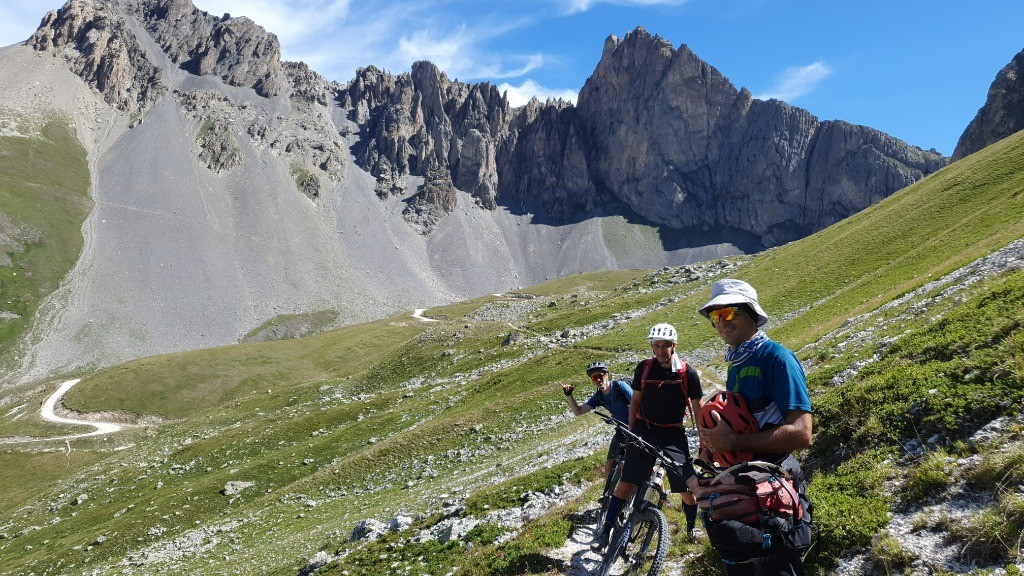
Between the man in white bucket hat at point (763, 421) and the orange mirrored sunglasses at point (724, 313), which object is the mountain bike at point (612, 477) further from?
the orange mirrored sunglasses at point (724, 313)

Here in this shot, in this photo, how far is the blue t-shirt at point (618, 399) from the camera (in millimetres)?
13062

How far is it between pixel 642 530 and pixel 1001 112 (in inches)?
9695

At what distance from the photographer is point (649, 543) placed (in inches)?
394

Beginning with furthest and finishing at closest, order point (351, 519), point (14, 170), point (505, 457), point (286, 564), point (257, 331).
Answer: point (14, 170) → point (257, 331) → point (505, 457) → point (351, 519) → point (286, 564)

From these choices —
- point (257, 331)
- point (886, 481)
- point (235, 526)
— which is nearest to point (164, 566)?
point (235, 526)

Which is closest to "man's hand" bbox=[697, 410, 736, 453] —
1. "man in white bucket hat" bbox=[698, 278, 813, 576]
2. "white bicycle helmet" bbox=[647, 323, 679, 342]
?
"man in white bucket hat" bbox=[698, 278, 813, 576]

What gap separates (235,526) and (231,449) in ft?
67.4

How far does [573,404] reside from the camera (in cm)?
1308

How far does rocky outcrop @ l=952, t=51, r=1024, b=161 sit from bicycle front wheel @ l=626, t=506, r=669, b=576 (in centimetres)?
22787

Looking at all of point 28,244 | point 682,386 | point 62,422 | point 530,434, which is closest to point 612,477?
point 682,386

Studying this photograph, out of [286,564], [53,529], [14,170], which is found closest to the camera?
[286,564]

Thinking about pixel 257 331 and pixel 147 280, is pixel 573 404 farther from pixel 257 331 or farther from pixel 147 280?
pixel 147 280

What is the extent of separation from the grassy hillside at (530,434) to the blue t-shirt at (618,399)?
136 inches

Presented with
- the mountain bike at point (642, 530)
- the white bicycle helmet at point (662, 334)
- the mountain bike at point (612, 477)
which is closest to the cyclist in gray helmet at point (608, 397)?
the mountain bike at point (612, 477)
